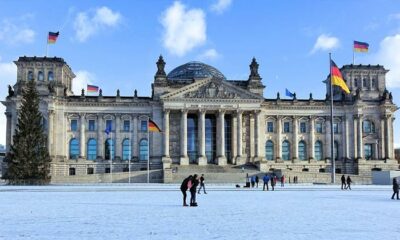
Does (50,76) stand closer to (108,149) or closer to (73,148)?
(73,148)

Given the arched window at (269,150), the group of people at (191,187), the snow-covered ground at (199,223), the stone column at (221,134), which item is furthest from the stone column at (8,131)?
the snow-covered ground at (199,223)

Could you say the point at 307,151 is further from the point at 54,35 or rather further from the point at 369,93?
the point at 54,35

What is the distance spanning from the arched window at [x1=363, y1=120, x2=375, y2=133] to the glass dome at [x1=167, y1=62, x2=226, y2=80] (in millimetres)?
27907

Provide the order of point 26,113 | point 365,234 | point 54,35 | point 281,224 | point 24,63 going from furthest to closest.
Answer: point 24,63 → point 54,35 → point 26,113 → point 281,224 → point 365,234

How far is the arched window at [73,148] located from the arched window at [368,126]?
172 ft

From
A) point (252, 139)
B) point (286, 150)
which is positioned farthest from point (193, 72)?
point (286, 150)

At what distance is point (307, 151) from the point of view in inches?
3915

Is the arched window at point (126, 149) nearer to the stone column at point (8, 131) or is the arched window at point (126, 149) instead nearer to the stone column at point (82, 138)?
the stone column at point (82, 138)

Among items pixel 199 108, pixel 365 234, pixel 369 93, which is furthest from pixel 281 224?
pixel 369 93

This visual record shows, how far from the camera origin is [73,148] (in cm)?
9488

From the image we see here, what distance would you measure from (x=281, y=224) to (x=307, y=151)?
81765 millimetres

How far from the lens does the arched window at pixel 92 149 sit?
311 ft

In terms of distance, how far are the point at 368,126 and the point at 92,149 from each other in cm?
5066

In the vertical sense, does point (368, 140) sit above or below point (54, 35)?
below
